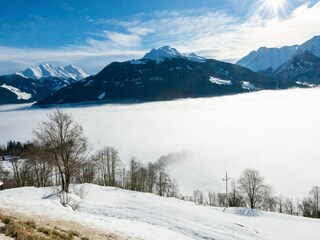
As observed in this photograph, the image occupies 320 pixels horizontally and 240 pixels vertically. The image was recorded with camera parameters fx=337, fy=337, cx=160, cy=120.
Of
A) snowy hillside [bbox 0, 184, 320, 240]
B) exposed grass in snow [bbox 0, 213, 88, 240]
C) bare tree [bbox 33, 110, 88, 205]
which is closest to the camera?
exposed grass in snow [bbox 0, 213, 88, 240]

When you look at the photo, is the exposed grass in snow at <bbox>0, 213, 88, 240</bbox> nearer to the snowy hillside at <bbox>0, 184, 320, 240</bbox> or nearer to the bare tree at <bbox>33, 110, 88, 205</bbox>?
the snowy hillside at <bbox>0, 184, 320, 240</bbox>

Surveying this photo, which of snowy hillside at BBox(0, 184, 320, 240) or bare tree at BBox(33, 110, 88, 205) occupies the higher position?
bare tree at BBox(33, 110, 88, 205)

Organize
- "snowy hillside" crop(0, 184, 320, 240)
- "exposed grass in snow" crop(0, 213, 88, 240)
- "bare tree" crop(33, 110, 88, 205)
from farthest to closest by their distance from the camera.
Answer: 1. "bare tree" crop(33, 110, 88, 205)
2. "snowy hillside" crop(0, 184, 320, 240)
3. "exposed grass in snow" crop(0, 213, 88, 240)

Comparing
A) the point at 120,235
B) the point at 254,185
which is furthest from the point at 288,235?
the point at 254,185

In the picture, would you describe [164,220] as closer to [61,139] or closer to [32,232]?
[32,232]

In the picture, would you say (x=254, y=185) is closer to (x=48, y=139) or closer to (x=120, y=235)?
(x=48, y=139)

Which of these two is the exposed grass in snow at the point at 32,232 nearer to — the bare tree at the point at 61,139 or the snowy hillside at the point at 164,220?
the snowy hillside at the point at 164,220

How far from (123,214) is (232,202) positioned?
75.6 m

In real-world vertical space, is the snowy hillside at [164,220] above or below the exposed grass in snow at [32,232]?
below

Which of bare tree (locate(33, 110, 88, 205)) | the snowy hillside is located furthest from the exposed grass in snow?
bare tree (locate(33, 110, 88, 205))

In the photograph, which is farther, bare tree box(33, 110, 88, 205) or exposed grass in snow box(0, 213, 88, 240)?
bare tree box(33, 110, 88, 205)

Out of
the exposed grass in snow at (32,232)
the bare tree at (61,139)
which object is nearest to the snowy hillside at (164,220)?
the exposed grass in snow at (32,232)

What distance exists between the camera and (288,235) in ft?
143

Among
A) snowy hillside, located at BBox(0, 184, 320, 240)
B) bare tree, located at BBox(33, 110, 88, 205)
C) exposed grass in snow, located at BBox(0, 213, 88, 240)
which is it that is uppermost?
bare tree, located at BBox(33, 110, 88, 205)
